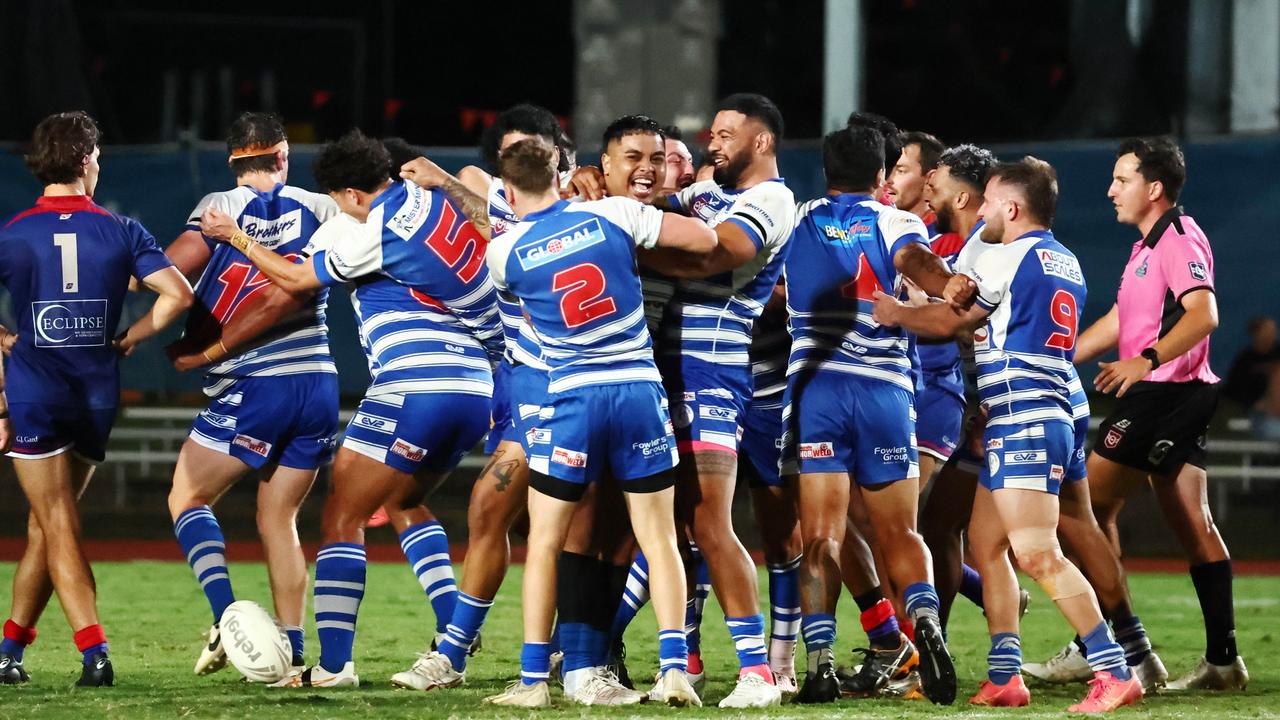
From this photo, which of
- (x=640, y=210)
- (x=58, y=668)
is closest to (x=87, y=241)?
(x=58, y=668)

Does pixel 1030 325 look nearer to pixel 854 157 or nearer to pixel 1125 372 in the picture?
pixel 1125 372

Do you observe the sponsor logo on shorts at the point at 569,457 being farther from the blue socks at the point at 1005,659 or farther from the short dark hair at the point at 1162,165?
the short dark hair at the point at 1162,165

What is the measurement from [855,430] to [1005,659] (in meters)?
1.05

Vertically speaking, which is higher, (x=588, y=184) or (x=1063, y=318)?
(x=588, y=184)

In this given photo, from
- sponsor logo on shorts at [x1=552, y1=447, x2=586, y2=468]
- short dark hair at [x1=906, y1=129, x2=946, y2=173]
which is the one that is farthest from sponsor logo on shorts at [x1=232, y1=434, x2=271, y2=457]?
short dark hair at [x1=906, y1=129, x2=946, y2=173]

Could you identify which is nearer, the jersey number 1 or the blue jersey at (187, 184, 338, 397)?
the jersey number 1

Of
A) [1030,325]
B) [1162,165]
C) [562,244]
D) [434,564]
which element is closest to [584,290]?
[562,244]

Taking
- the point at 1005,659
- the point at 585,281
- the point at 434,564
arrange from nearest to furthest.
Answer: the point at 585,281, the point at 1005,659, the point at 434,564

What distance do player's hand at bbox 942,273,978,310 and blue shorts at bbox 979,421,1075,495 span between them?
514mm

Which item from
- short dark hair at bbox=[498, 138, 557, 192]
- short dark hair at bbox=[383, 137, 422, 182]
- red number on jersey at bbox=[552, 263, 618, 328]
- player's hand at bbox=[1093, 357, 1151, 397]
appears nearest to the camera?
red number on jersey at bbox=[552, 263, 618, 328]

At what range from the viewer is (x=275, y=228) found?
7.21 metres

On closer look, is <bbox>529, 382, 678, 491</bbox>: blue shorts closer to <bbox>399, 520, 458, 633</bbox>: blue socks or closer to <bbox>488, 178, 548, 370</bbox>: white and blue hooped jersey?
<bbox>488, 178, 548, 370</bbox>: white and blue hooped jersey

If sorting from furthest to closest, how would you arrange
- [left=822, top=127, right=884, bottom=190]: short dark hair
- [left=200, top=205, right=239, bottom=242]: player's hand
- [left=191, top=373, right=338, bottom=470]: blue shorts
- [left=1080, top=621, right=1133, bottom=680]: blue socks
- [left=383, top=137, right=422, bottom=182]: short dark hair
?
[left=383, top=137, right=422, bottom=182]: short dark hair
[left=191, top=373, right=338, bottom=470]: blue shorts
[left=200, top=205, right=239, bottom=242]: player's hand
[left=822, top=127, right=884, bottom=190]: short dark hair
[left=1080, top=621, right=1133, bottom=680]: blue socks

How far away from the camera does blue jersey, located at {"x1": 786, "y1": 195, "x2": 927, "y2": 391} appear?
656cm
